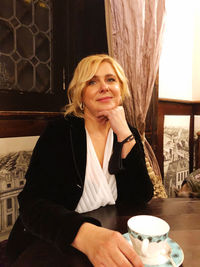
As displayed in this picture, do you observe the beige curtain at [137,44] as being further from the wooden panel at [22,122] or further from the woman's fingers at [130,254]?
the woman's fingers at [130,254]

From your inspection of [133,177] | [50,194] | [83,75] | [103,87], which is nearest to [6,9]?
[83,75]

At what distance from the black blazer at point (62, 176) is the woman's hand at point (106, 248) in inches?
10.8

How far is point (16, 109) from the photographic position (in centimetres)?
158

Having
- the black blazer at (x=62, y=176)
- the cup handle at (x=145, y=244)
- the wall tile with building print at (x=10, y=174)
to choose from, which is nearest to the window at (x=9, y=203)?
the wall tile with building print at (x=10, y=174)

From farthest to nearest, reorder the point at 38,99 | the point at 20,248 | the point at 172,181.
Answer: the point at 172,181 < the point at 38,99 < the point at 20,248

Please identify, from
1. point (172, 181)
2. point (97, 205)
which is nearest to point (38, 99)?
point (97, 205)

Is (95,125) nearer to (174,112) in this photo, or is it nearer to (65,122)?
(65,122)

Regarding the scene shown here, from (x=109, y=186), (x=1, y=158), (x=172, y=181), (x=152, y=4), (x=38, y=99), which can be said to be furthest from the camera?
(x=172, y=181)

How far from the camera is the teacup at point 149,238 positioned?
588mm

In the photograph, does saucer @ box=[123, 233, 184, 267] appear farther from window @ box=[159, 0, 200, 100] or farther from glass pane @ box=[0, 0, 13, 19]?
window @ box=[159, 0, 200, 100]

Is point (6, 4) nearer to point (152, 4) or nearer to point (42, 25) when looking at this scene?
point (42, 25)

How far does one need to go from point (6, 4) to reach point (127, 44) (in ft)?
3.00

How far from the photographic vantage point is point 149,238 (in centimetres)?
59

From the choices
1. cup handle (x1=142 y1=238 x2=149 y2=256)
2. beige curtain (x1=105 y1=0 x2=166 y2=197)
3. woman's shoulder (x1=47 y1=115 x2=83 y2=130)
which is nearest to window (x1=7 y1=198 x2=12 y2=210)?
woman's shoulder (x1=47 y1=115 x2=83 y2=130)
